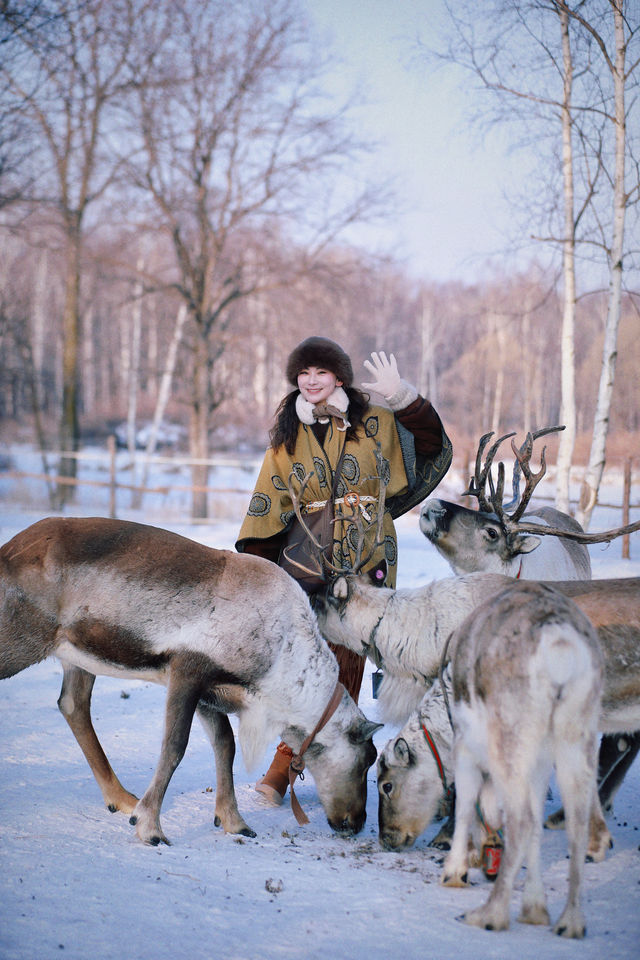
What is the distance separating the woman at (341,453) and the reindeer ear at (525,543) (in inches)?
23.0

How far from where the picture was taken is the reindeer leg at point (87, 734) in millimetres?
3498

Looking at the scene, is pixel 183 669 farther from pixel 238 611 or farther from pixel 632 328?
pixel 632 328

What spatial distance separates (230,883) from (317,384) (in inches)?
93.5

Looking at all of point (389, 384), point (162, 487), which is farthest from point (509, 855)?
point (162, 487)

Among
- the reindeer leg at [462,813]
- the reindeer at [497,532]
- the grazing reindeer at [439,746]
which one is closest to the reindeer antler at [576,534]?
the reindeer at [497,532]

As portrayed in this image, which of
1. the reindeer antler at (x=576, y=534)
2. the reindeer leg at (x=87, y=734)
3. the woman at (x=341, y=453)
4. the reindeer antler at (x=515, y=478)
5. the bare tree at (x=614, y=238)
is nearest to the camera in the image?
the reindeer leg at (x=87, y=734)

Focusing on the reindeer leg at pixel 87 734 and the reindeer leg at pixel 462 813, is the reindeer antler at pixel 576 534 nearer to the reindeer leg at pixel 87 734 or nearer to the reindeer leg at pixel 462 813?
the reindeer leg at pixel 462 813

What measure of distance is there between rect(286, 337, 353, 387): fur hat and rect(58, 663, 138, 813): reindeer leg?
1.88 m

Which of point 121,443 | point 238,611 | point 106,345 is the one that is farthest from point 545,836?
point 106,345

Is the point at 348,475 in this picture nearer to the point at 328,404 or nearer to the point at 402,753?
the point at 328,404

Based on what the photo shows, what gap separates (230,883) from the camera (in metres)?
2.78

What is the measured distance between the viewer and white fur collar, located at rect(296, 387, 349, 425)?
4098 mm

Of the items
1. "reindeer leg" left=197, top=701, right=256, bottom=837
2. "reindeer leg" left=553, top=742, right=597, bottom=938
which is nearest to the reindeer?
"reindeer leg" left=197, top=701, right=256, bottom=837

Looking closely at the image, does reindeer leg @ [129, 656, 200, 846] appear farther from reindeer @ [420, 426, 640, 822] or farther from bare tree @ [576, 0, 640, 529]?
bare tree @ [576, 0, 640, 529]
